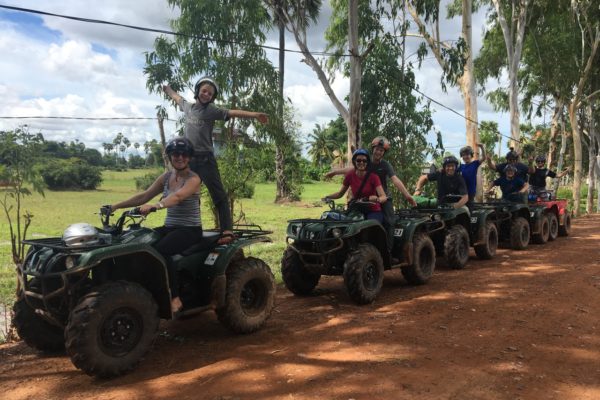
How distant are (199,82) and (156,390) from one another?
328 cm

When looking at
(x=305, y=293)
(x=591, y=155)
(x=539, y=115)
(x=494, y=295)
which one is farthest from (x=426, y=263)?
(x=591, y=155)

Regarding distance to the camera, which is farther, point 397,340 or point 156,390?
point 397,340

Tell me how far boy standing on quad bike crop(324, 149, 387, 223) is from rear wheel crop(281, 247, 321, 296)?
96 centimetres

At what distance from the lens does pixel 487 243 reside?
392 inches

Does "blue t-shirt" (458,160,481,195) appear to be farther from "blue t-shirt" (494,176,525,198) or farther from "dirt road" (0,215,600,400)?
"dirt road" (0,215,600,400)

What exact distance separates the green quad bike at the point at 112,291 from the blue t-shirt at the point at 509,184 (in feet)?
28.1

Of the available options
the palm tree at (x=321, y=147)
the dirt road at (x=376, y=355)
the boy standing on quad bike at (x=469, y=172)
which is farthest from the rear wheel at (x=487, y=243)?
the palm tree at (x=321, y=147)

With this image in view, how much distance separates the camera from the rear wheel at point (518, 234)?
37.0ft

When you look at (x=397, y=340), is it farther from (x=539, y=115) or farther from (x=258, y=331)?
(x=539, y=115)

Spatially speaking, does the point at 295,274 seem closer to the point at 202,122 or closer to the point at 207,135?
the point at 207,135

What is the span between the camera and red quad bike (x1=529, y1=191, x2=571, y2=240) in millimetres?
12852

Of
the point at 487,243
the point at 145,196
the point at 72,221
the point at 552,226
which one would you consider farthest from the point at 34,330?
the point at 72,221

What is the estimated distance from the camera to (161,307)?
4598mm

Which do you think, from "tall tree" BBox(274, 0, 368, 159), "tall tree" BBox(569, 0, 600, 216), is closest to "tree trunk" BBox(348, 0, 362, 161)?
"tall tree" BBox(274, 0, 368, 159)
